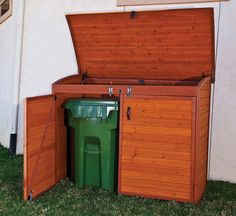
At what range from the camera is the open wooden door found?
369cm

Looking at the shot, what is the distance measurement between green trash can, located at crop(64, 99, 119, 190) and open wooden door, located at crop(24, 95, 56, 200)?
247 mm

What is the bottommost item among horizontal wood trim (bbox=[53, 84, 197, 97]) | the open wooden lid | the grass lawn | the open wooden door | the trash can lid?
the grass lawn

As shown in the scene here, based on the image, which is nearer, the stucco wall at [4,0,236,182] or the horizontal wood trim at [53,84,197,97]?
the horizontal wood trim at [53,84,197,97]

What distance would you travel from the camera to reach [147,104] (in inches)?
151

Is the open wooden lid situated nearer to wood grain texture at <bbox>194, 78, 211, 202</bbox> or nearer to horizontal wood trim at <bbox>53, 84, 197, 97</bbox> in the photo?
wood grain texture at <bbox>194, 78, 211, 202</bbox>

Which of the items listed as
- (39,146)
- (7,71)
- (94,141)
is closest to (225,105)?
(94,141)

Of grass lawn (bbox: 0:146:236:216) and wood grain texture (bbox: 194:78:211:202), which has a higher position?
wood grain texture (bbox: 194:78:211:202)

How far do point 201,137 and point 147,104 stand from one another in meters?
0.71

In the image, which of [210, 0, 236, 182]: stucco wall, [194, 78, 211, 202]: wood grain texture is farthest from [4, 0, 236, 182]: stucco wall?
[194, 78, 211, 202]: wood grain texture

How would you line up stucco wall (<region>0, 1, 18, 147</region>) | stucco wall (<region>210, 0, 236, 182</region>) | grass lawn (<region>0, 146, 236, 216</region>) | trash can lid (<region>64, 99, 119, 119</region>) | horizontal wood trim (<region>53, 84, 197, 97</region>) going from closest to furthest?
1. grass lawn (<region>0, 146, 236, 216</region>)
2. horizontal wood trim (<region>53, 84, 197, 97</region>)
3. trash can lid (<region>64, 99, 119, 119</region>)
4. stucco wall (<region>210, 0, 236, 182</region>)
5. stucco wall (<region>0, 1, 18, 147</region>)

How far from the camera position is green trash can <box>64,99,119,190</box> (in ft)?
13.3

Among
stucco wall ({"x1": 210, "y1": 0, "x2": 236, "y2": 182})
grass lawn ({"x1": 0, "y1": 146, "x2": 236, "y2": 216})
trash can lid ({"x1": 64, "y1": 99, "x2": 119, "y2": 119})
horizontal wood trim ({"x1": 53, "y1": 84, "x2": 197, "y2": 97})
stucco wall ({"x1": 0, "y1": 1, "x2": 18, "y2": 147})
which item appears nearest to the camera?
grass lawn ({"x1": 0, "y1": 146, "x2": 236, "y2": 216})

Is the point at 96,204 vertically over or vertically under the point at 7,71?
under

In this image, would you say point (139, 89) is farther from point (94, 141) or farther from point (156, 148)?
point (94, 141)
